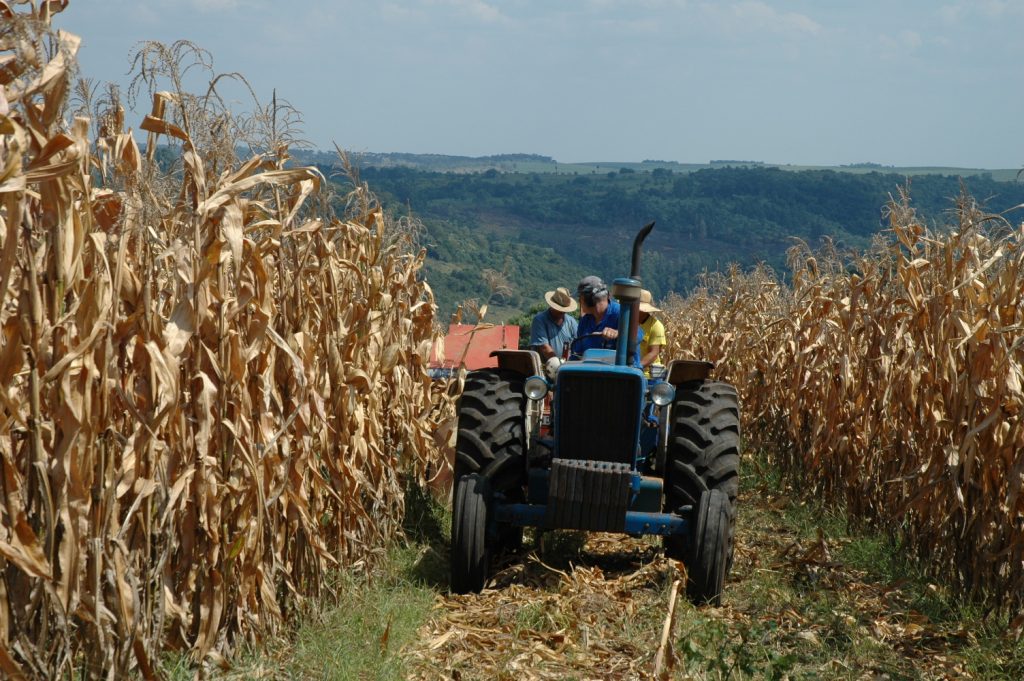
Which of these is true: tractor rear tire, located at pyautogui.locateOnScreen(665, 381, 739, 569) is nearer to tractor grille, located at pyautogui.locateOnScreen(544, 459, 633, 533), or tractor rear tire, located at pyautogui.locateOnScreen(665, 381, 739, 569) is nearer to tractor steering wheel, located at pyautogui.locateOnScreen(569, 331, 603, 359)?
tractor grille, located at pyautogui.locateOnScreen(544, 459, 633, 533)

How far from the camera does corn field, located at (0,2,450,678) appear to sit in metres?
3.00

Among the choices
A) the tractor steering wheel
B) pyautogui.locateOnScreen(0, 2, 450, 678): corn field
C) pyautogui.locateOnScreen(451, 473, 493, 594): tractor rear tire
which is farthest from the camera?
the tractor steering wheel

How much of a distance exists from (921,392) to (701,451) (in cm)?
138

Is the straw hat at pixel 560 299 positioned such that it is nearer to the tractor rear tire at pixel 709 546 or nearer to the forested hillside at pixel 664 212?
the tractor rear tire at pixel 709 546

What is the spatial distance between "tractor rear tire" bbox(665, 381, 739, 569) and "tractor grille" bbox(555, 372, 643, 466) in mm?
272

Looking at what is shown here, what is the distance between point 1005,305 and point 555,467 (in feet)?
7.79

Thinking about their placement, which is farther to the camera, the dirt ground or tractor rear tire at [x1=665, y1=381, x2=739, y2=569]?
tractor rear tire at [x1=665, y1=381, x2=739, y2=569]

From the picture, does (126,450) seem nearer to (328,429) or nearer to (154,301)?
(154,301)

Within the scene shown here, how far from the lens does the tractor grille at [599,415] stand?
559 centimetres

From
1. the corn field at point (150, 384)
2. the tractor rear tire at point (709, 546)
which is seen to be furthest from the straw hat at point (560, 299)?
the corn field at point (150, 384)

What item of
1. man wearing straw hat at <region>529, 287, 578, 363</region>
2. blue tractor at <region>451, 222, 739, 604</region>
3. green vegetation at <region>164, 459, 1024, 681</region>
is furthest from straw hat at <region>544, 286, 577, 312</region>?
green vegetation at <region>164, 459, 1024, 681</region>

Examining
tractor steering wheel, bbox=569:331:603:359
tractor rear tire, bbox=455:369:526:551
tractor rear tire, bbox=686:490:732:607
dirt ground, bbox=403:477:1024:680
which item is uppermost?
tractor steering wheel, bbox=569:331:603:359

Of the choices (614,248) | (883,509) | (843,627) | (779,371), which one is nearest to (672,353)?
(779,371)

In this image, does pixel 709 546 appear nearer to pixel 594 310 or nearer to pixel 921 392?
pixel 921 392
